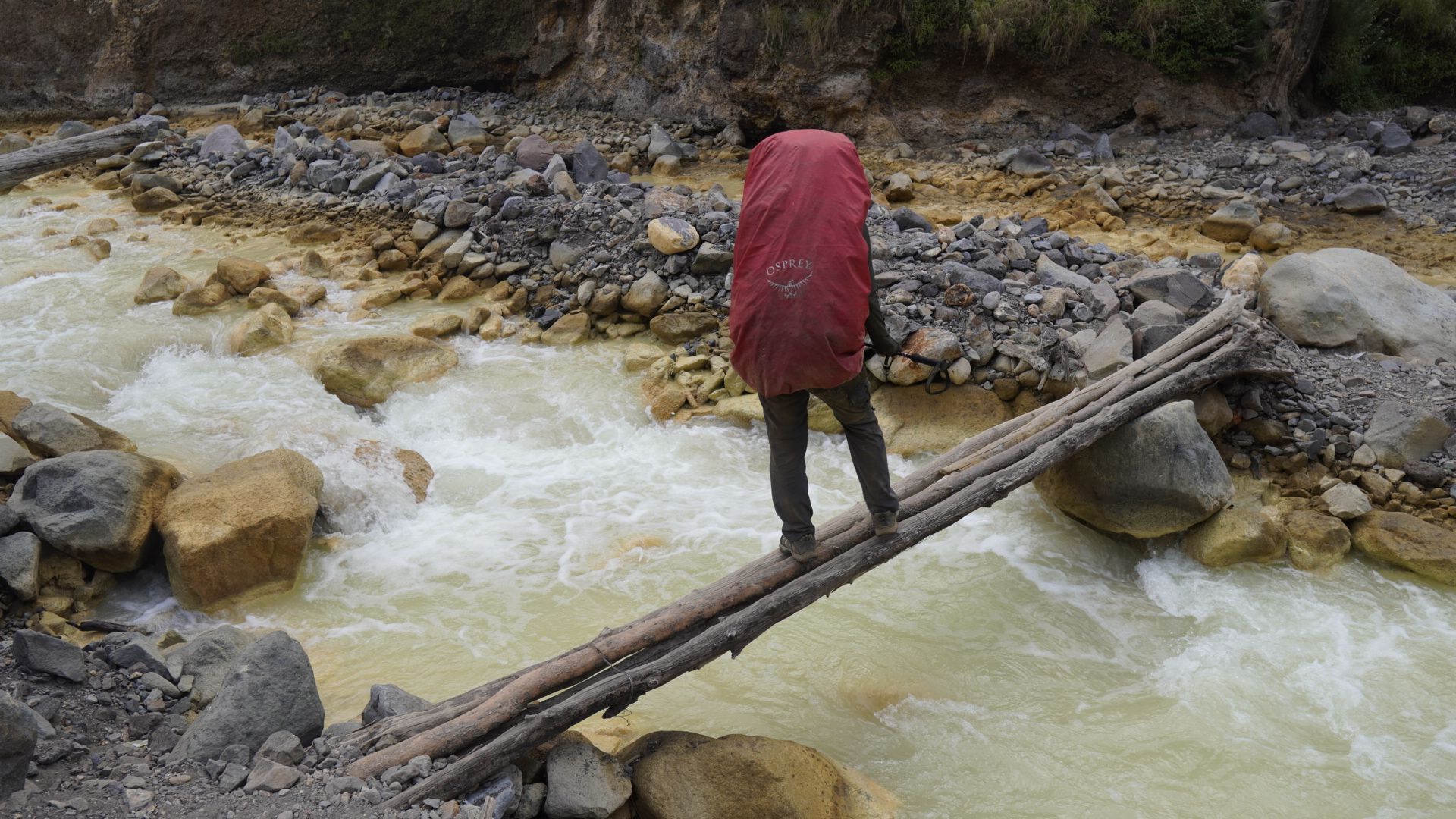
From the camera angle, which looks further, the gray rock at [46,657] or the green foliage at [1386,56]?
the green foliage at [1386,56]

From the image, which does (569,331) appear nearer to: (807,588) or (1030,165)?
(807,588)

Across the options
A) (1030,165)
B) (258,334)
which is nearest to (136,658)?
(258,334)

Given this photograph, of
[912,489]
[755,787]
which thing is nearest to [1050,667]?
[912,489]

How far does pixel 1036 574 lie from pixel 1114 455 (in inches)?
29.6

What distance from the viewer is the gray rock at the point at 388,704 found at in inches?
120

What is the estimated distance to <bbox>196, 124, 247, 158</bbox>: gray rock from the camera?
10500mm

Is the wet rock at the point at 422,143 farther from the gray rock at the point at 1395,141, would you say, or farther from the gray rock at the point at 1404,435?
the gray rock at the point at 1395,141

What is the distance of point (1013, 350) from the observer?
566cm

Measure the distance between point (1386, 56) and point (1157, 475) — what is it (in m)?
9.89

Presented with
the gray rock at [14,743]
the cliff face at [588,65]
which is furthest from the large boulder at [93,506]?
the cliff face at [588,65]

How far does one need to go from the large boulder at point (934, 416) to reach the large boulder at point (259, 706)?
376cm

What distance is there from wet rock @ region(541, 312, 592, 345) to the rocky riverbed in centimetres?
2

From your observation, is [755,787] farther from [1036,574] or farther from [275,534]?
[275,534]

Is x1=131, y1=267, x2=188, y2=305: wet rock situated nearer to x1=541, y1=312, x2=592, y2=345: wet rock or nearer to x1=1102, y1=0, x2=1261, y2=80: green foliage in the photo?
x1=541, y1=312, x2=592, y2=345: wet rock
